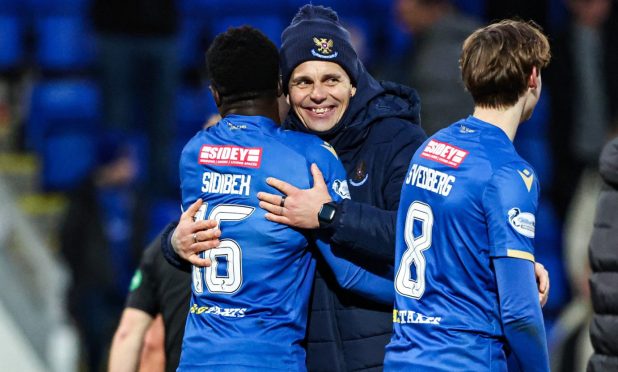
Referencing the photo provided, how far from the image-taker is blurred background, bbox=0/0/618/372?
7.83m

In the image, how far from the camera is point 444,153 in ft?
12.1

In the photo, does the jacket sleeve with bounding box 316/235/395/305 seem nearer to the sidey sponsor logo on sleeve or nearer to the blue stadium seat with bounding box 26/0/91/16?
the sidey sponsor logo on sleeve

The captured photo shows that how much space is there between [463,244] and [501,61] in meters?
0.52

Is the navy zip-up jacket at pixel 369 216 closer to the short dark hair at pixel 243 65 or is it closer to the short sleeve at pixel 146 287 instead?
the short dark hair at pixel 243 65

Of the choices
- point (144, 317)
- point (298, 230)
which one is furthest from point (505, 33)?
point (144, 317)

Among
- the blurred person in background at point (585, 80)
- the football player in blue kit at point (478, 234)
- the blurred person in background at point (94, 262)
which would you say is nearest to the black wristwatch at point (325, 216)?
the football player in blue kit at point (478, 234)

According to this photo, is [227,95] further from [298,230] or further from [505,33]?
[505,33]

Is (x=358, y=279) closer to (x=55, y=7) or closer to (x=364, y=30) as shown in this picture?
(x=364, y=30)

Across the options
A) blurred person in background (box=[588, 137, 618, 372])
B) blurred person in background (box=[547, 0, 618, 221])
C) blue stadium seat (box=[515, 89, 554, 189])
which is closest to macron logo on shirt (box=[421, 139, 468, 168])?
blurred person in background (box=[588, 137, 618, 372])

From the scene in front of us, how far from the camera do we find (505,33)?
146 inches

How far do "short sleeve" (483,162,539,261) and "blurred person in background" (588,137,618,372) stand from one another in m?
0.73

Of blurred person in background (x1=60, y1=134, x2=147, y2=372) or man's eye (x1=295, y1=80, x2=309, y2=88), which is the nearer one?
man's eye (x1=295, y1=80, x2=309, y2=88)

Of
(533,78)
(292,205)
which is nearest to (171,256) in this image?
(292,205)

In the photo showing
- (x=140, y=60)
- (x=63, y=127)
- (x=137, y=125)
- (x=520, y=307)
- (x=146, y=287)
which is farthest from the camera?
(x=63, y=127)
